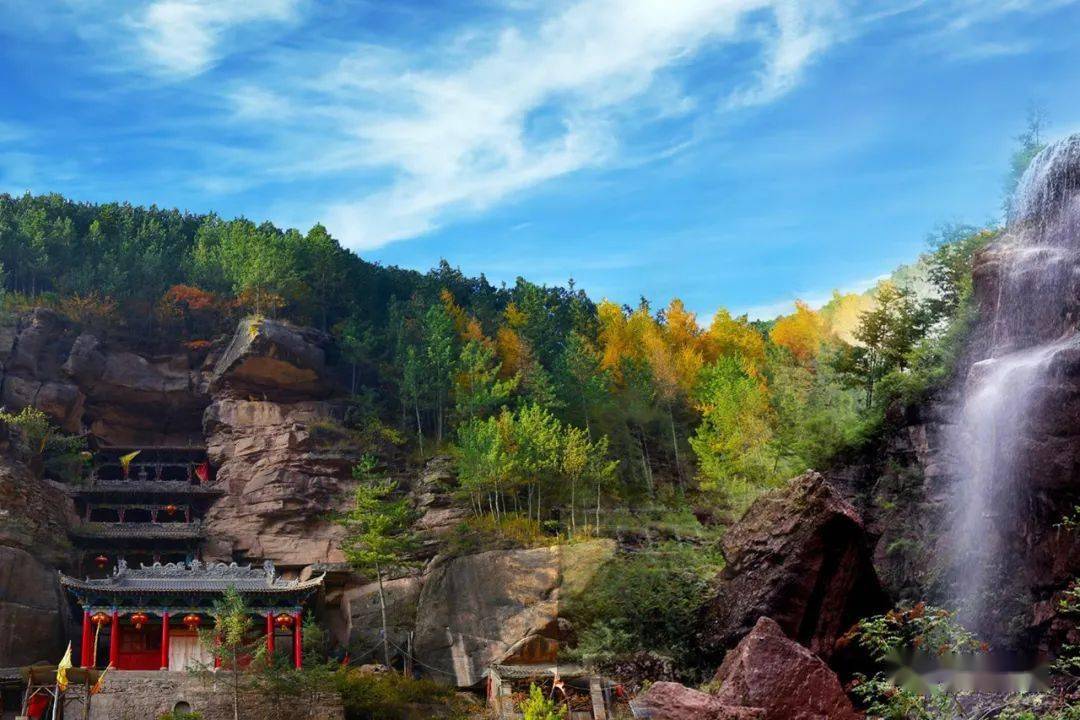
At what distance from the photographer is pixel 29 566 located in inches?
1454

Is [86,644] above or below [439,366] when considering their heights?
below

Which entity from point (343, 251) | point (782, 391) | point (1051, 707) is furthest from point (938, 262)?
point (343, 251)

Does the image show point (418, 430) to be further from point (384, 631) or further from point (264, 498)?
point (384, 631)

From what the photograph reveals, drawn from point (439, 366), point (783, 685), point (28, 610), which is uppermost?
point (439, 366)

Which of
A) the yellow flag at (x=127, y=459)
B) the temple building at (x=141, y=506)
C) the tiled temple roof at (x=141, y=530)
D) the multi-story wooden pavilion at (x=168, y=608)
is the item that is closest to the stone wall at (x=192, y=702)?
the multi-story wooden pavilion at (x=168, y=608)

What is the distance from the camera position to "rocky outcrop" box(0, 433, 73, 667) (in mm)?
35281

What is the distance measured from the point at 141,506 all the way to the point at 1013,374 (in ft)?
99.7

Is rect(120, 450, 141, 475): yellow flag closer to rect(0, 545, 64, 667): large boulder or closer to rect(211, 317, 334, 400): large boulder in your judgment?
rect(211, 317, 334, 400): large boulder

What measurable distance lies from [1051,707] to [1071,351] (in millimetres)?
8365

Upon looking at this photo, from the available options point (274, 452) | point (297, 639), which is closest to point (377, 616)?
point (297, 639)

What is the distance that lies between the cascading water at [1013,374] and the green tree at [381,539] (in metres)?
17.1

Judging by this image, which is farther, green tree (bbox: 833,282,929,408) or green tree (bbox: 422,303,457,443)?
green tree (bbox: 422,303,457,443)

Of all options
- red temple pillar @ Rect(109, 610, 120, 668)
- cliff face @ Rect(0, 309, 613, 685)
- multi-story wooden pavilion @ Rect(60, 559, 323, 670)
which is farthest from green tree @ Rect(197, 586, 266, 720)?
cliff face @ Rect(0, 309, 613, 685)

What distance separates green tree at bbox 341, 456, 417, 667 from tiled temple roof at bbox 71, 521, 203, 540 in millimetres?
6169
